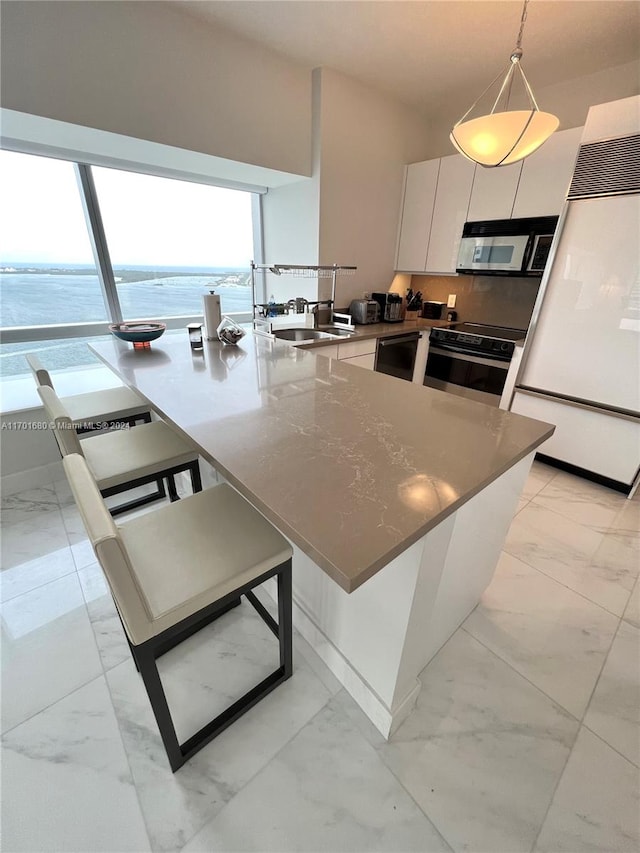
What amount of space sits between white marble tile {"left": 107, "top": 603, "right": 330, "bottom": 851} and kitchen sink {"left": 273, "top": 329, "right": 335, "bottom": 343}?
225cm

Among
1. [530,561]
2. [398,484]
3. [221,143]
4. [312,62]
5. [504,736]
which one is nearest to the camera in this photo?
[398,484]

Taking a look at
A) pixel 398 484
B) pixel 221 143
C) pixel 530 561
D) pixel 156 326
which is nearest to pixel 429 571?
pixel 398 484

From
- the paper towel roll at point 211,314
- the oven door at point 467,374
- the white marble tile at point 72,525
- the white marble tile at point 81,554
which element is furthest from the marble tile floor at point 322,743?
the oven door at point 467,374

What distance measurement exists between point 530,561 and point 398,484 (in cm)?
152

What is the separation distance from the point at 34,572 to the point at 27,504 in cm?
69

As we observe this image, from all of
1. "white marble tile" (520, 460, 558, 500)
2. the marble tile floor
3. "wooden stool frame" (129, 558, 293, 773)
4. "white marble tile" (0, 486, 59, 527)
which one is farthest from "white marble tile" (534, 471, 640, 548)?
"white marble tile" (0, 486, 59, 527)

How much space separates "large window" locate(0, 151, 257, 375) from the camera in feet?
7.48

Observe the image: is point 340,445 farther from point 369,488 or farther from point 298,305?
point 298,305

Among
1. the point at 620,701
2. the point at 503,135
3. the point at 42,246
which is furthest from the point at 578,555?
the point at 42,246

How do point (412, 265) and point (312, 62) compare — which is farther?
point (412, 265)

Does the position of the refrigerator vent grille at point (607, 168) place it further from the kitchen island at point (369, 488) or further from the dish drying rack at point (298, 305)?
the kitchen island at point (369, 488)

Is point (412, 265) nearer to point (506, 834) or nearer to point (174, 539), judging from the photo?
point (174, 539)

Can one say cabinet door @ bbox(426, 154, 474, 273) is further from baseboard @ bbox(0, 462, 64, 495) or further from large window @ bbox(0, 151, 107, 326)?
baseboard @ bbox(0, 462, 64, 495)

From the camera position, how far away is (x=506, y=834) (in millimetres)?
959
